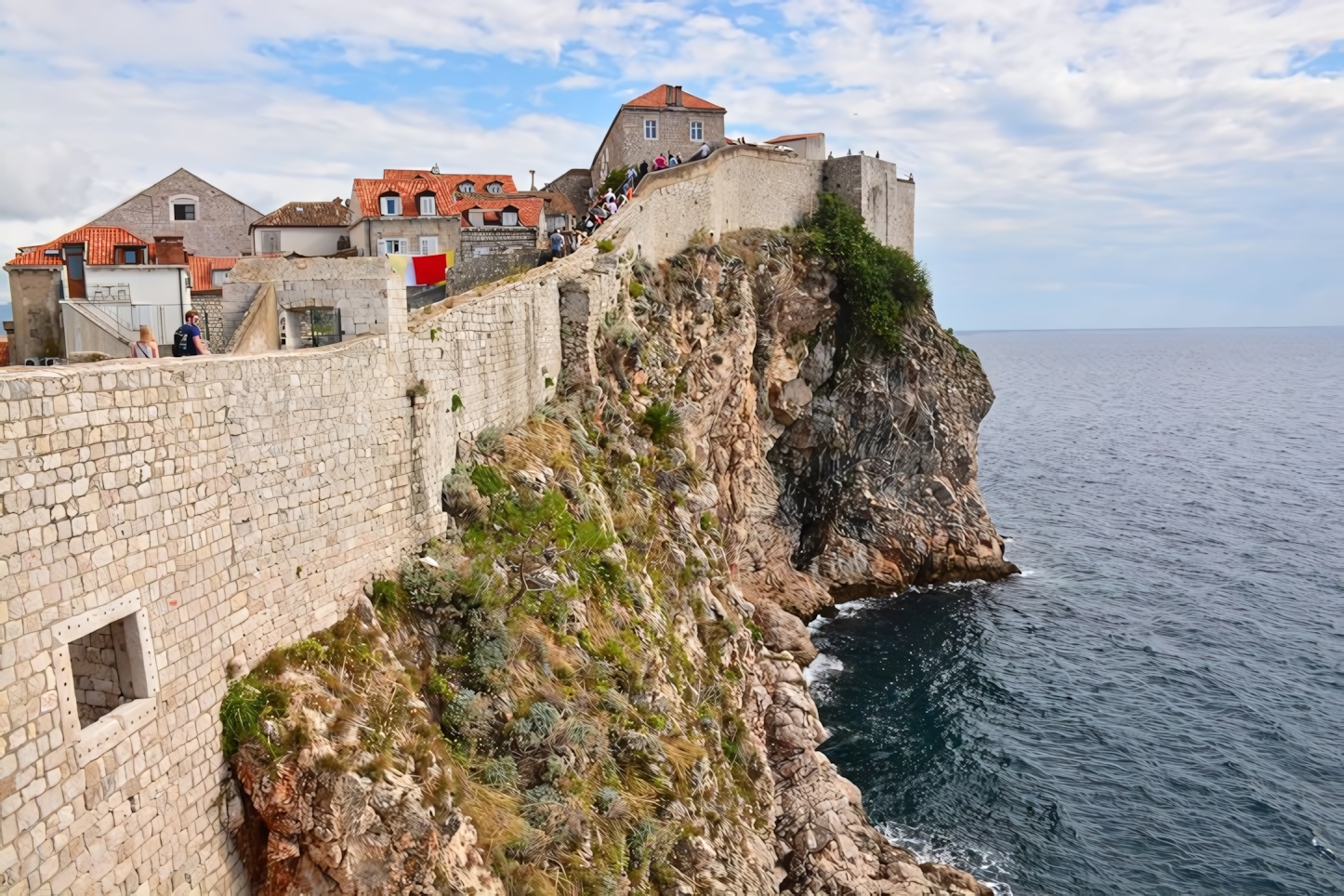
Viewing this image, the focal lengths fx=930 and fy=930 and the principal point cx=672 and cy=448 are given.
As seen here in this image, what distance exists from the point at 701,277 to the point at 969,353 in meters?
23.3

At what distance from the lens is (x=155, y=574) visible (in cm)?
901

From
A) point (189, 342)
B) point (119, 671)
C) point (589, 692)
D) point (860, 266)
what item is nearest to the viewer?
point (119, 671)

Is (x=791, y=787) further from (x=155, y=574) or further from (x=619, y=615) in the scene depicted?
(x=155, y=574)

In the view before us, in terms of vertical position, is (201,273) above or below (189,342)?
above

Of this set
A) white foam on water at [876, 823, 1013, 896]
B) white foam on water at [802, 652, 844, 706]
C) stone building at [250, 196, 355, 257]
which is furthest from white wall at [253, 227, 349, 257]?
white foam on water at [876, 823, 1013, 896]

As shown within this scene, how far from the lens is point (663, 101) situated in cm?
4225

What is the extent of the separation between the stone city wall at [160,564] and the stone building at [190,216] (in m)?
19.2

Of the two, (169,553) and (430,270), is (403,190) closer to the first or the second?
(430,270)

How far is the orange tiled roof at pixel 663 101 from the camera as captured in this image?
137 feet

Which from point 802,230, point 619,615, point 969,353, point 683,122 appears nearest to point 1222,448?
point 969,353

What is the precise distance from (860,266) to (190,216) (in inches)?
1097

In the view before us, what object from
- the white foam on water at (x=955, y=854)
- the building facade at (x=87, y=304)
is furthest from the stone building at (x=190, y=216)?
the white foam on water at (x=955, y=854)

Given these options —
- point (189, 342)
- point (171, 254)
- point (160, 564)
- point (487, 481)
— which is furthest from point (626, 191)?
point (160, 564)

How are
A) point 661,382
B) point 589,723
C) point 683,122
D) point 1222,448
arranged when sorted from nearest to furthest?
point 589,723 < point 661,382 < point 683,122 < point 1222,448
